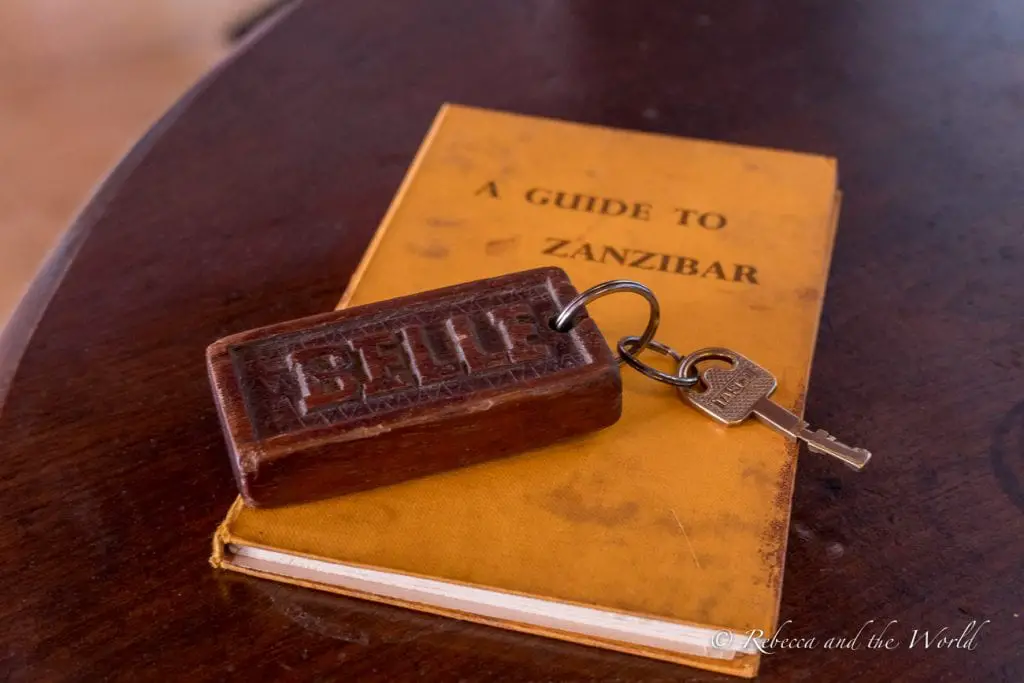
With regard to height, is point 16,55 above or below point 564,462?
above

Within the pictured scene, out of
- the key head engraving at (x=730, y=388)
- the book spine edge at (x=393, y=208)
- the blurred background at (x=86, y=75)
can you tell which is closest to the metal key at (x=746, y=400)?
the key head engraving at (x=730, y=388)

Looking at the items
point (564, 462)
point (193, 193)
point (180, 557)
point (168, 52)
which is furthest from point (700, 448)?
point (168, 52)

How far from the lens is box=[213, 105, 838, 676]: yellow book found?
1.81 feet

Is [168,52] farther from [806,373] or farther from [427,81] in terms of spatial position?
[806,373]

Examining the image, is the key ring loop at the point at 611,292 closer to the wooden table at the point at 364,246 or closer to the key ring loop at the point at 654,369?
the key ring loop at the point at 654,369

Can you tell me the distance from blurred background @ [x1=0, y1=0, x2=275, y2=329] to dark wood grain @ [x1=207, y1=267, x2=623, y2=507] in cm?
148

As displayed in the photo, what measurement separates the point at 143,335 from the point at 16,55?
1.75 metres

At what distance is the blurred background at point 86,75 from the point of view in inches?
75.8

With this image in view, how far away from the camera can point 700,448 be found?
618mm

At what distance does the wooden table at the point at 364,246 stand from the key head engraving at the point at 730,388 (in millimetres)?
53

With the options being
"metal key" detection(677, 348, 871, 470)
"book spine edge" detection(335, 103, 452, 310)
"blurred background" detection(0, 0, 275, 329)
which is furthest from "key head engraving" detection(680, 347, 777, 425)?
"blurred background" detection(0, 0, 275, 329)

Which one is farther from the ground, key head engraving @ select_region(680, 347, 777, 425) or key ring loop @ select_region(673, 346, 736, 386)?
key ring loop @ select_region(673, 346, 736, 386)

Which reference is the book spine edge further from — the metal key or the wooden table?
the metal key

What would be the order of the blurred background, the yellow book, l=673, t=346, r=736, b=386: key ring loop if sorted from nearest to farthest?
1. the yellow book
2. l=673, t=346, r=736, b=386: key ring loop
3. the blurred background
